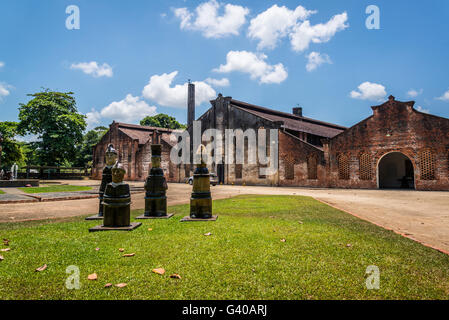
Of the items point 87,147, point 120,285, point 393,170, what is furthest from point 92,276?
point 87,147

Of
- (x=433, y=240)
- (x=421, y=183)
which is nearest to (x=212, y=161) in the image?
(x=421, y=183)

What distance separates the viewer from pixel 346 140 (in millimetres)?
23125

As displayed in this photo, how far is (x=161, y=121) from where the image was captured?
65.8m

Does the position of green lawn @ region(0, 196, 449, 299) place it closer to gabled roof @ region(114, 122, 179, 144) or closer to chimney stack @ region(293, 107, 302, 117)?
gabled roof @ region(114, 122, 179, 144)

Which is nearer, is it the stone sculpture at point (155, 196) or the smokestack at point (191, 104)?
the stone sculpture at point (155, 196)

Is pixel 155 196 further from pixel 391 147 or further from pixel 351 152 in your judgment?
pixel 391 147

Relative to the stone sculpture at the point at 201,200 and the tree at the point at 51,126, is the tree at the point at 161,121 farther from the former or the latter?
the stone sculpture at the point at 201,200

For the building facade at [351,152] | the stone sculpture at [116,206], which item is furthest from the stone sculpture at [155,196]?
the building facade at [351,152]

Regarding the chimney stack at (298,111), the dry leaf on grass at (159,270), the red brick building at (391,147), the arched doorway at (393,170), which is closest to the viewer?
the dry leaf on grass at (159,270)

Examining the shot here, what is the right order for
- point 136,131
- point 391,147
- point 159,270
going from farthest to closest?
point 136,131 < point 391,147 < point 159,270

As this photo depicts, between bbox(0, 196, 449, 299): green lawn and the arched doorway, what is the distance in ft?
90.4

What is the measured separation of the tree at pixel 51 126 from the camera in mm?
33906

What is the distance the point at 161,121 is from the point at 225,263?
65.6 m

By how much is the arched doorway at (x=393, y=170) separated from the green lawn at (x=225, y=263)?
27.5 metres
